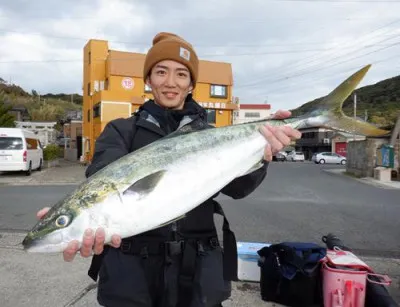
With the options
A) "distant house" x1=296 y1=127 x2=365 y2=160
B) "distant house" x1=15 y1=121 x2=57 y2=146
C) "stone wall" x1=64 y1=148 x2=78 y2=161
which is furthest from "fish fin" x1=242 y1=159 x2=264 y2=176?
"distant house" x1=296 y1=127 x2=365 y2=160

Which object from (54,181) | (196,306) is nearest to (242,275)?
(196,306)

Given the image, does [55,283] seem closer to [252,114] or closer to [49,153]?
[49,153]

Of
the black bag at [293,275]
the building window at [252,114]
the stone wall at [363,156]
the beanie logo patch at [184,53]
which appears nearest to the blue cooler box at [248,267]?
the black bag at [293,275]

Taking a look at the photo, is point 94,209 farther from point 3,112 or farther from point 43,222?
point 3,112

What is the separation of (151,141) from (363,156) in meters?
22.6

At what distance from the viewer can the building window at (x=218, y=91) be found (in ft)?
115

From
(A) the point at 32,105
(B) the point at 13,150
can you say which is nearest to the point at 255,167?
(B) the point at 13,150

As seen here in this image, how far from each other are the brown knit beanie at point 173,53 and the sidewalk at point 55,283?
9.12 feet

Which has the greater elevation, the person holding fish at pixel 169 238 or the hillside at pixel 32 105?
the hillside at pixel 32 105

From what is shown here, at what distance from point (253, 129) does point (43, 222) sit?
4.44ft

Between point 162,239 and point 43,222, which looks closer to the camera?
point 43,222

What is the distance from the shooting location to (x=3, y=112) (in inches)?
1130

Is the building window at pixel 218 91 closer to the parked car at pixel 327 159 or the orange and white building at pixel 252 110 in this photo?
the parked car at pixel 327 159

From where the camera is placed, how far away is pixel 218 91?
3531 cm
